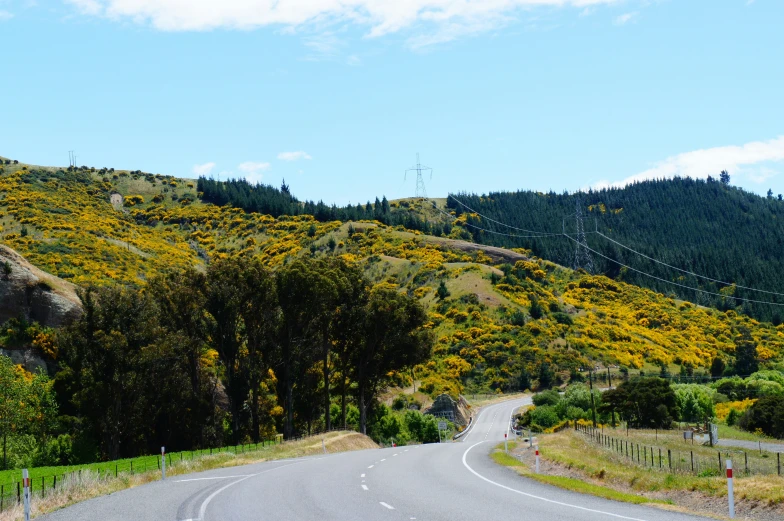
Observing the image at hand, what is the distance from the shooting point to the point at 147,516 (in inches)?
664

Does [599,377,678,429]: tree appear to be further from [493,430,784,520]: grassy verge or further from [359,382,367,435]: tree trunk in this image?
[493,430,784,520]: grassy verge

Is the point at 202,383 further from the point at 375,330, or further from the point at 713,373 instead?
the point at 713,373

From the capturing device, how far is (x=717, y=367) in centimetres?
12444

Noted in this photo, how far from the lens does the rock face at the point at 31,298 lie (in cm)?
5997

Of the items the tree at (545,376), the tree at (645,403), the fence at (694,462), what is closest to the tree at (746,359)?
the tree at (545,376)

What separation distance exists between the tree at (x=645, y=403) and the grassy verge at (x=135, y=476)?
3797 centimetres

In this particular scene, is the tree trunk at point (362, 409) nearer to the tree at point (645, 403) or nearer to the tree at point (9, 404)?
the tree at point (9, 404)

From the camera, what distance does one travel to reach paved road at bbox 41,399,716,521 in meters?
15.9

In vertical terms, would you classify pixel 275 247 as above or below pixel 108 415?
above

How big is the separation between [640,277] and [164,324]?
159521 millimetres

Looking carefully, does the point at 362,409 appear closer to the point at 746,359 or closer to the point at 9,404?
the point at 9,404

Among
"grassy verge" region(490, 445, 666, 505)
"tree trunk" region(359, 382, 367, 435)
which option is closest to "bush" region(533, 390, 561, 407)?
"tree trunk" region(359, 382, 367, 435)

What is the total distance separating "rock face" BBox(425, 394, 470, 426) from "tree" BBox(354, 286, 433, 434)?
83.3 ft

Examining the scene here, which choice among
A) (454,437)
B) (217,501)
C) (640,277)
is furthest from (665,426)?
(640,277)
